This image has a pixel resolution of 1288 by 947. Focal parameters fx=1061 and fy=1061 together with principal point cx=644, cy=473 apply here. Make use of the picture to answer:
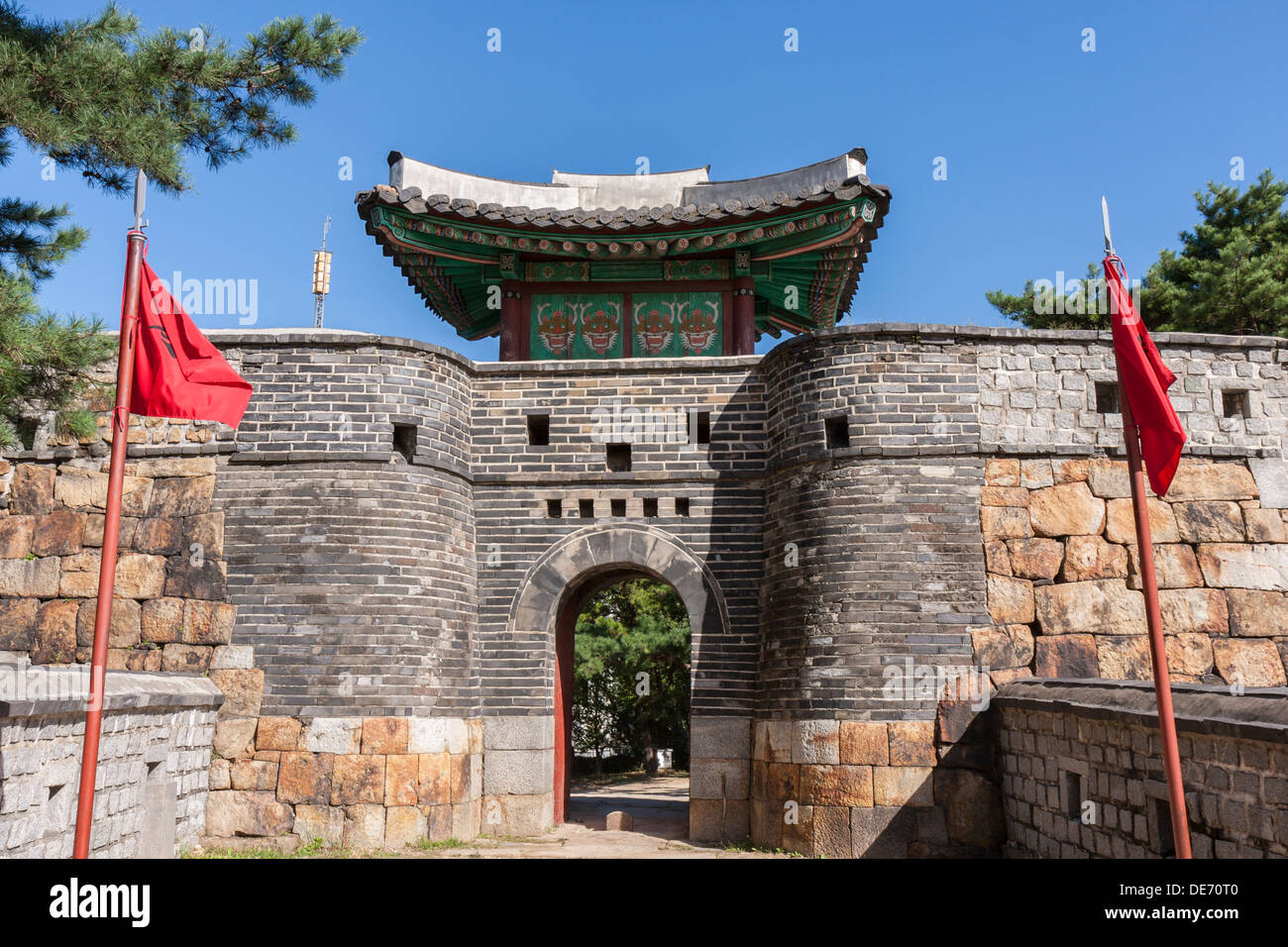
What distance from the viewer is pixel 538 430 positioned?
495 inches

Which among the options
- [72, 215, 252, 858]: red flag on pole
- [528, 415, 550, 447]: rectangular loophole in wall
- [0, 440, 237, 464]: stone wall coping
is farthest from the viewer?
[528, 415, 550, 447]: rectangular loophole in wall

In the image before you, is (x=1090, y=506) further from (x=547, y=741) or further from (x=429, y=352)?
(x=429, y=352)

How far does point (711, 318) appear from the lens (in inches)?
541

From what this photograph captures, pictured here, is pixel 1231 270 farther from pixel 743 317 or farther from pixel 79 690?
pixel 79 690

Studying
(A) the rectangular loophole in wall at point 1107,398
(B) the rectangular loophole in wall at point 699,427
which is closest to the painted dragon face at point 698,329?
(B) the rectangular loophole in wall at point 699,427

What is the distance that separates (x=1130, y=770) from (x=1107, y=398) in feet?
16.7

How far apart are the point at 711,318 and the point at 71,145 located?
7.90 metres

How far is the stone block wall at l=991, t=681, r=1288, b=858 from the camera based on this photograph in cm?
579

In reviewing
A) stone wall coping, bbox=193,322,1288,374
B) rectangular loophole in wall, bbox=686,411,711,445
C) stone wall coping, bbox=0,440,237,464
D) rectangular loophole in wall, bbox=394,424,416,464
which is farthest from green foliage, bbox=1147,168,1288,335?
stone wall coping, bbox=0,440,237,464

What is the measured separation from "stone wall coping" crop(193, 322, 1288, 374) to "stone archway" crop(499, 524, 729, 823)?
1.95m

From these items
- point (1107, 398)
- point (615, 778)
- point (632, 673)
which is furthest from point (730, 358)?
point (615, 778)

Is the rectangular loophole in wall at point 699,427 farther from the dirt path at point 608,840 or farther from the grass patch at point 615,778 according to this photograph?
the grass patch at point 615,778

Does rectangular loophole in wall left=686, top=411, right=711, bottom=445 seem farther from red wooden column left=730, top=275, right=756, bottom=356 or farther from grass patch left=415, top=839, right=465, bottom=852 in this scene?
grass patch left=415, top=839, right=465, bottom=852
